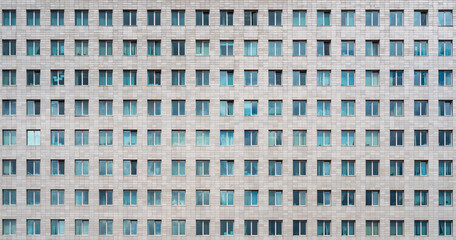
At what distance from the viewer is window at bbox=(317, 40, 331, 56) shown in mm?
28938

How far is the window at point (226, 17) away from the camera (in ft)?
94.8

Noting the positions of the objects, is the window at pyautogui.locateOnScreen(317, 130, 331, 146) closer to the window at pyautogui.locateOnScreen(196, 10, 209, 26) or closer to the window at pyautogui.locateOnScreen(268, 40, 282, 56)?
the window at pyautogui.locateOnScreen(268, 40, 282, 56)

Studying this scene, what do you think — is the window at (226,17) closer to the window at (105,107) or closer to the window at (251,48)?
the window at (251,48)

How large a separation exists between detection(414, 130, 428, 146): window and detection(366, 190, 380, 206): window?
557 cm

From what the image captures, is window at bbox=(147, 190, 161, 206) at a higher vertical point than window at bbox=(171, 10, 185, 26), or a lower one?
lower

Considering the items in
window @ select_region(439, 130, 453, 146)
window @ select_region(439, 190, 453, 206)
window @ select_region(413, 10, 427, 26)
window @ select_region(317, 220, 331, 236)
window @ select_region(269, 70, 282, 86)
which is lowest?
window @ select_region(317, 220, 331, 236)

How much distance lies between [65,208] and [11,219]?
474 centimetres

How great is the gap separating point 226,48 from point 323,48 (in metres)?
8.46

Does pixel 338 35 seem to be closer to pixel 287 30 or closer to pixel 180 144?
pixel 287 30

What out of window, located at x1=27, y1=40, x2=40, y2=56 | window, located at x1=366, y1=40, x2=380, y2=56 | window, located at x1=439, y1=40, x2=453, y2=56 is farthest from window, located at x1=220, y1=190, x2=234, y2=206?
window, located at x1=439, y1=40, x2=453, y2=56

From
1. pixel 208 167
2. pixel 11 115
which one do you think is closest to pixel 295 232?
pixel 208 167

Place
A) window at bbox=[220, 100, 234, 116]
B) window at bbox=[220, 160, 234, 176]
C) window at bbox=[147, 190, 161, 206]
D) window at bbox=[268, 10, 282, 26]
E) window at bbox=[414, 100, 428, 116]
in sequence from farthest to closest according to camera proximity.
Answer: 1. window at bbox=[268, 10, 282, 26]
2. window at bbox=[414, 100, 428, 116]
3. window at bbox=[220, 100, 234, 116]
4. window at bbox=[220, 160, 234, 176]
5. window at bbox=[147, 190, 161, 206]

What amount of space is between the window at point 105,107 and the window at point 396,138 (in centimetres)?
2448

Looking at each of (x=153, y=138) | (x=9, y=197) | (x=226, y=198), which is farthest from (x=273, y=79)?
(x=9, y=197)
